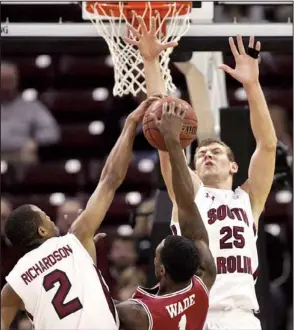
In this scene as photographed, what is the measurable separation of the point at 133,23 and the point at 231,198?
3.85ft

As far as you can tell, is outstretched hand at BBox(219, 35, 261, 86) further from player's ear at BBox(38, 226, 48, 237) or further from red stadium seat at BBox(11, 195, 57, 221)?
red stadium seat at BBox(11, 195, 57, 221)

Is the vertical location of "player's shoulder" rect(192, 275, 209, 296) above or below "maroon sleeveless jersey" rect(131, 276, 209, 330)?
above

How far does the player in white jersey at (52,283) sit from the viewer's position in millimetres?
3793

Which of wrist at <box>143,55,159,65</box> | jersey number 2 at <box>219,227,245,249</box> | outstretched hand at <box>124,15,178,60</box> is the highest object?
outstretched hand at <box>124,15,178,60</box>

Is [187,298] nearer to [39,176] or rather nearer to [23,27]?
[23,27]

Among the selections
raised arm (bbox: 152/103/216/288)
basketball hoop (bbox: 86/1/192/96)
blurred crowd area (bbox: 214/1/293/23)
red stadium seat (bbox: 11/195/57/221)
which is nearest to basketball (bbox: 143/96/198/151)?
raised arm (bbox: 152/103/216/288)

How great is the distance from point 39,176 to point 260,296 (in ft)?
11.5

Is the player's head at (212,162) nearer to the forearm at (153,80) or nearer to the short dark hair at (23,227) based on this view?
the forearm at (153,80)

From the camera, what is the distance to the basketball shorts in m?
4.59

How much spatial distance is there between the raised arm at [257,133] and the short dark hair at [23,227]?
1273 millimetres

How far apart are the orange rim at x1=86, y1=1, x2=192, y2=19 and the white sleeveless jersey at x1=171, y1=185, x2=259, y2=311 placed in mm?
1130

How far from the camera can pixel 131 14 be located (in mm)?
5465

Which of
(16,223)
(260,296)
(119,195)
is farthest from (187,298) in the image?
(119,195)

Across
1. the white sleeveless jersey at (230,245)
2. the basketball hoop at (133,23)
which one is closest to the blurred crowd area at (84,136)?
the basketball hoop at (133,23)
